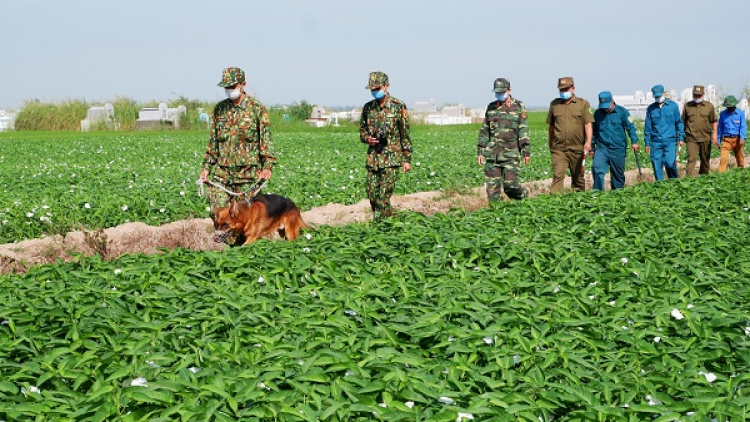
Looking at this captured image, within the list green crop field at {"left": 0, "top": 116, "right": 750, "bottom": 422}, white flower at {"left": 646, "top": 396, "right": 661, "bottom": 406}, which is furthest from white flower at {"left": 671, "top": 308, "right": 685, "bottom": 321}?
white flower at {"left": 646, "top": 396, "right": 661, "bottom": 406}

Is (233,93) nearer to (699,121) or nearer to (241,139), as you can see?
(241,139)

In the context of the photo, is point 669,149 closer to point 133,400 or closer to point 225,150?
point 225,150

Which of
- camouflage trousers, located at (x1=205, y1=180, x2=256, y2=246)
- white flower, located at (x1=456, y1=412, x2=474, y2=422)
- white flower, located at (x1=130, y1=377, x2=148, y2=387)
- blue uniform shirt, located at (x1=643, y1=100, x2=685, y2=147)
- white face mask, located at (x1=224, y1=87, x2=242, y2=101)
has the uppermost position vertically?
white face mask, located at (x1=224, y1=87, x2=242, y2=101)

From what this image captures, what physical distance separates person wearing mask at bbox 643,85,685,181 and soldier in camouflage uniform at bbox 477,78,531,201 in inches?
173

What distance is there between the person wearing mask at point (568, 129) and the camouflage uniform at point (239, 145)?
18.4 ft

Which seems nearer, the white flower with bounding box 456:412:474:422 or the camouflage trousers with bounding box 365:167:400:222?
the white flower with bounding box 456:412:474:422

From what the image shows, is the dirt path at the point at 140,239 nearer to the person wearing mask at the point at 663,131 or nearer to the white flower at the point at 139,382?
the person wearing mask at the point at 663,131

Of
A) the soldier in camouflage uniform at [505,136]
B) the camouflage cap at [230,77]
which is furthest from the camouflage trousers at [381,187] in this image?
the camouflage cap at [230,77]

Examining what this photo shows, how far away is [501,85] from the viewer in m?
12.0

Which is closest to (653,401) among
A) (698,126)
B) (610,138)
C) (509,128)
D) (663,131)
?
(509,128)

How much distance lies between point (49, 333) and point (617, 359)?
312 centimetres

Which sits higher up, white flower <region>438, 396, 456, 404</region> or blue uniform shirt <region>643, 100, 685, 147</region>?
blue uniform shirt <region>643, 100, 685, 147</region>

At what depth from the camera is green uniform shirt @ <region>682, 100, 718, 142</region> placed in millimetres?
16625

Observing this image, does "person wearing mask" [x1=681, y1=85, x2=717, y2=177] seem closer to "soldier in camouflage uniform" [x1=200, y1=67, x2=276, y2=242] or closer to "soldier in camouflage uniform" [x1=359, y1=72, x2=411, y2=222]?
"soldier in camouflage uniform" [x1=359, y1=72, x2=411, y2=222]
